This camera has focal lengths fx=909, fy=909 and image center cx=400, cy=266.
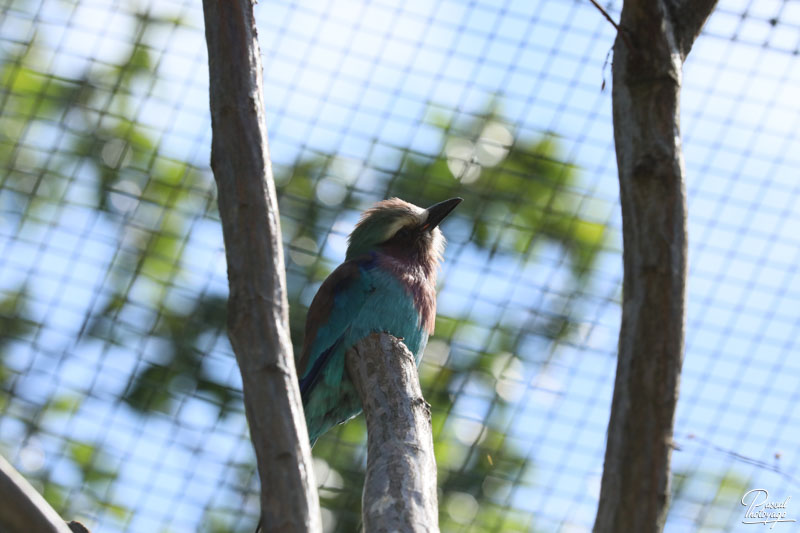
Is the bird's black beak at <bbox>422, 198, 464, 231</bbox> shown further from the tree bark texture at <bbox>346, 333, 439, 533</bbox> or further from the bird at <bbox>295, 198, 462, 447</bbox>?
the tree bark texture at <bbox>346, 333, 439, 533</bbox>

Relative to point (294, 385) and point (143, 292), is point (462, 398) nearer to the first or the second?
point (143, 292)

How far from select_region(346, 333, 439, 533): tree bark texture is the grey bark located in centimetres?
59

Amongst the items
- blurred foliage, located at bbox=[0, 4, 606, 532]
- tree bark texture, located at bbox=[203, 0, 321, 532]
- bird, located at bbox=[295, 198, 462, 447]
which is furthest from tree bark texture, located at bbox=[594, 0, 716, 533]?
blurred foliage, located at bbox=[0, 4, 606, 532]

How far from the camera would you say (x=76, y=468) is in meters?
4.25

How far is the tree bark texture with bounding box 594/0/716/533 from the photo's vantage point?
3.94 feet

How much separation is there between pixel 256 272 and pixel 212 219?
2795 mm

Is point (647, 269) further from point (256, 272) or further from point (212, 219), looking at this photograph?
point (212, 219)

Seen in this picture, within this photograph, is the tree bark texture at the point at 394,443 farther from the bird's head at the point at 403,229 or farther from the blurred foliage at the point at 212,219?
the blurred foliage at the point at 212,219

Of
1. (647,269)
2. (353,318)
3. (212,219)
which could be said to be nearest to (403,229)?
(353,318)

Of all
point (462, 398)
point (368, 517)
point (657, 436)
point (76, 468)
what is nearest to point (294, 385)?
point (368, 517)

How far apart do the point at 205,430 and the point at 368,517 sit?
2690mm

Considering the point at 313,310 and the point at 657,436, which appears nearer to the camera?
the point at 657,436

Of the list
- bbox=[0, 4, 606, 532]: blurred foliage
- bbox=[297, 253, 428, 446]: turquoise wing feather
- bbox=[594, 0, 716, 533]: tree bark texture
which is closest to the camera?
bbox=[594, 0, 716, 533]: tree bark texture

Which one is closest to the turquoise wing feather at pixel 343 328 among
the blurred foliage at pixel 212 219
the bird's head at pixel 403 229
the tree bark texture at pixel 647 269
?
the bird's head at pixel 403 229
